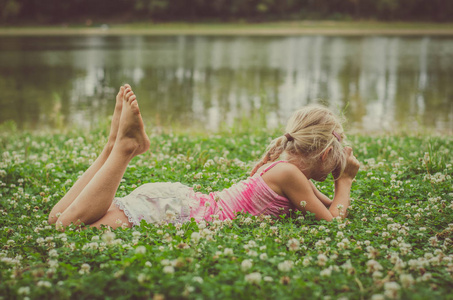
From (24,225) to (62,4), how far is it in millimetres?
69528

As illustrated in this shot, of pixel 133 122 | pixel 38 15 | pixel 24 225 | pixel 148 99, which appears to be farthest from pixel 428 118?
pixel 38 15

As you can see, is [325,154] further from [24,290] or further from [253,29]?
[253,29]

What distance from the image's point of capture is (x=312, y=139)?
375 centimetres

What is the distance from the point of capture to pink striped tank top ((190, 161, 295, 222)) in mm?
3779

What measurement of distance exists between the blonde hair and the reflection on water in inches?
67.0

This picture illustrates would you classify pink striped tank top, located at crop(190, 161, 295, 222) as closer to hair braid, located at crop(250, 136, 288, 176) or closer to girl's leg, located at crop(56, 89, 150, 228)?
hair braid, located at crop(250, 136, 288, 176)

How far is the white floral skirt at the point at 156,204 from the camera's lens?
374 centimetres

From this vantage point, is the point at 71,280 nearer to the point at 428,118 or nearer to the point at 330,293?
the point at 330,293

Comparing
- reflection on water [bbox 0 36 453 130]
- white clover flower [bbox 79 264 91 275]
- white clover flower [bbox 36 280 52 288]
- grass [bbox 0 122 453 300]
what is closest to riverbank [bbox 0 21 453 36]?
reflection on water [bbox 0 36 453 130]

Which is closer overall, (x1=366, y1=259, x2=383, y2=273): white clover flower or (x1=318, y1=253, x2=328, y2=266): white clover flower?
(x1=366, y1=259, x2=383, y2=273): white clover flower

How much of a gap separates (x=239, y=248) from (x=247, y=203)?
72 centimetres

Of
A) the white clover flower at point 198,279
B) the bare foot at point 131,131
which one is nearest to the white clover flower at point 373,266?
the white clover flower at point 198,279

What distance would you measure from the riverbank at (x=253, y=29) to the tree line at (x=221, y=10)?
5533 millimetres

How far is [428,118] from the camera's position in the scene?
1117cm
